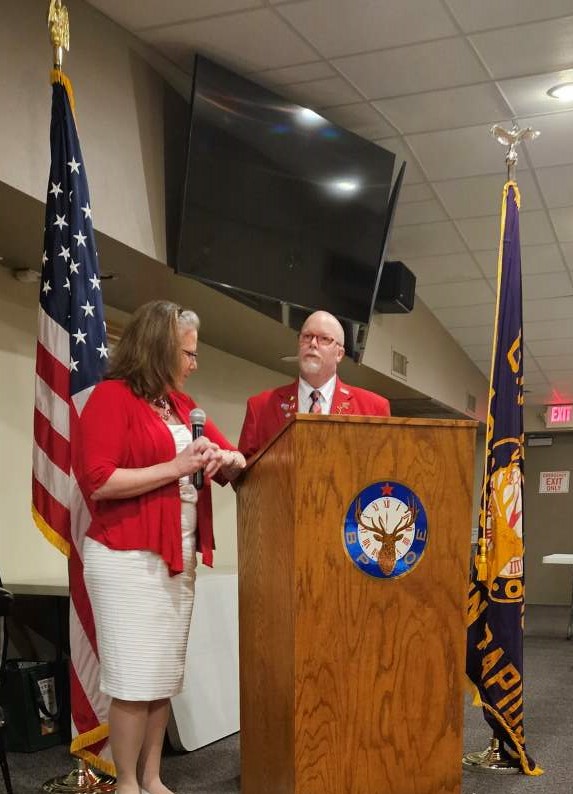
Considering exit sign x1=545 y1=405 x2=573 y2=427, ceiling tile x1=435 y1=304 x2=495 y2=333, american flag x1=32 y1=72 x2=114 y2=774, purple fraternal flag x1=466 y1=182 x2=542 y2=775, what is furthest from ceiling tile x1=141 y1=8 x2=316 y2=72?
exit sign x1=545 y1=405 x2=573 y2=427

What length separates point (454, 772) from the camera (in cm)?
205

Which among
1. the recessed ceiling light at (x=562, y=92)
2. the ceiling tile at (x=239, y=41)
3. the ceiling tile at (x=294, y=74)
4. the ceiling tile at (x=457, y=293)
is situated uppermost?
the ceiling tile at (x=239, y=41)

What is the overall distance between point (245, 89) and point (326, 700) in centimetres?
302

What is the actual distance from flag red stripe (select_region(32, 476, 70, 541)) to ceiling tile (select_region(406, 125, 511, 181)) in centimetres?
290

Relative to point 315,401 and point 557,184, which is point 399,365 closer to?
point 557,184

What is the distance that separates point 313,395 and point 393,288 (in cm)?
350

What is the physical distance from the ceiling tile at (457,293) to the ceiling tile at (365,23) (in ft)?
12.3

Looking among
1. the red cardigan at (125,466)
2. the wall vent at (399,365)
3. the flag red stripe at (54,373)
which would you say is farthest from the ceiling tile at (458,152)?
the red cardigan at (125,466)

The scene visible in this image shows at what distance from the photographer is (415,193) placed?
561cm

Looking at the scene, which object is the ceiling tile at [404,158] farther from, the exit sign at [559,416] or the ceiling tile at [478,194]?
the exit sign at [559,416]

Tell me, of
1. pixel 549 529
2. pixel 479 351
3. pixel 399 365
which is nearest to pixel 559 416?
pixel 549 529

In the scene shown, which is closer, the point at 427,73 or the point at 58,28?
the point at 58,28

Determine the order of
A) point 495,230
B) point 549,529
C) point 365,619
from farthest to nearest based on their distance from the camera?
point 549,529 → point 495,230 → point 365,619

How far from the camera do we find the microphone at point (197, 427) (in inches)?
90.7
